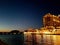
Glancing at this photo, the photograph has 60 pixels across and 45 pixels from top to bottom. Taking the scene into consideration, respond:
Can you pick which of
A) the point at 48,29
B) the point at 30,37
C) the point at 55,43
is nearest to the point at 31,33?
the point at 30,37

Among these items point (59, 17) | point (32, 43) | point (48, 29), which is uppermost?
point (59, 17)

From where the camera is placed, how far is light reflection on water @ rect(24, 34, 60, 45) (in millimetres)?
13745

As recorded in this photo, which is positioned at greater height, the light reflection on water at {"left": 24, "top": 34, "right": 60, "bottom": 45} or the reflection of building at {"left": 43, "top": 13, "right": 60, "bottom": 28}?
the reflection of building at {"left": 43, "top": 13, "right": 60, "bottom": 28}

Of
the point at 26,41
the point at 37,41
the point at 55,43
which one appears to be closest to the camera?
the point at 55,43

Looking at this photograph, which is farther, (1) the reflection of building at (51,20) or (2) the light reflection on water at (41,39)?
(1) the reflection of building at (51,20)

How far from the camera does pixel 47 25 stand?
1730 centimetres

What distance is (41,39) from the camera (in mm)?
14922

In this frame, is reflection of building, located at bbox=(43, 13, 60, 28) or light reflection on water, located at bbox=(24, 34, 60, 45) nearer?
light reflection on water, located at bbox=(24, 34, 60, 45)

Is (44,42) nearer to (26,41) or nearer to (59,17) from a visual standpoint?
(26,41)

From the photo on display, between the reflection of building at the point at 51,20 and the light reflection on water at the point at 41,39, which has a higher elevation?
the reflection of building at the point at 51,20

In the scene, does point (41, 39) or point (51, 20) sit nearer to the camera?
point (41, 39)

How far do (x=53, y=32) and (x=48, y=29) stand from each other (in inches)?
59.5

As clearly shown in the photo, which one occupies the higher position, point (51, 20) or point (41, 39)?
point (51, 20)

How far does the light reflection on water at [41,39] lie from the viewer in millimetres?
13745
